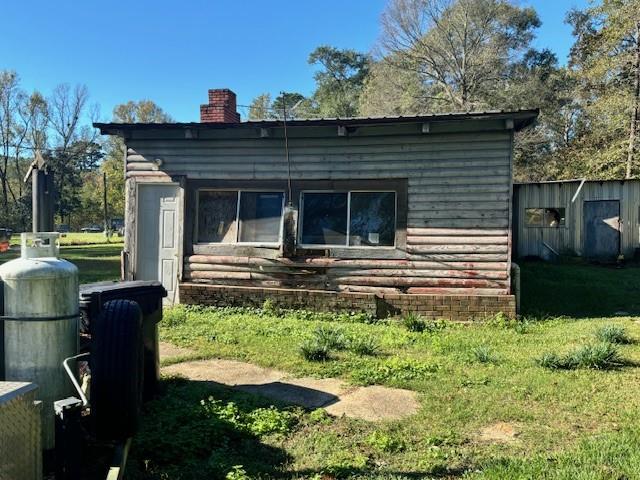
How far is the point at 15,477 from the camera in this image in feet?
7.86

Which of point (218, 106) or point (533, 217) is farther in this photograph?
point (533, 217)

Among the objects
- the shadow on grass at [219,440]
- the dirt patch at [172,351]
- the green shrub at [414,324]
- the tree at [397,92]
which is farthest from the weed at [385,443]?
the tree at [397,92]

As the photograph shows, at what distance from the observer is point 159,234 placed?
10039mm

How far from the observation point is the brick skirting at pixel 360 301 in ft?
28.0

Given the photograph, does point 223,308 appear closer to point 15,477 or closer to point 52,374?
point 52,374

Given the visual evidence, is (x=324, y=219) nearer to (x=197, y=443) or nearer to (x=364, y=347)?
(x=364, y=347)

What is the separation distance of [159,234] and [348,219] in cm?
364

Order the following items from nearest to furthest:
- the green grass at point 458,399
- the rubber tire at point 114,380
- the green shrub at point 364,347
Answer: the rubber tire at point 114,380 < the green grass at point 458,399 < the green shrub at point 364,347

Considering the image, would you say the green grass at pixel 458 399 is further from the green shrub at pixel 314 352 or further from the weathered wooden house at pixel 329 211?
the weathered wooden house at pixel 329 211

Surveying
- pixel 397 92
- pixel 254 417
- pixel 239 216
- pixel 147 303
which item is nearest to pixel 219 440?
pixel 254 417

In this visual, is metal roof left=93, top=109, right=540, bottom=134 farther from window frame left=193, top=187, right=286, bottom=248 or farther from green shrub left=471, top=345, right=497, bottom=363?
green shrub left=471, top=345, right=497, bottom=363

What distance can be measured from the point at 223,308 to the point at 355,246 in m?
2.62

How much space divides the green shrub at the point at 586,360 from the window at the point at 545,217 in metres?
11.3

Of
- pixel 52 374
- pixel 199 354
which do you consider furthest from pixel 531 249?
pixel 52 374
